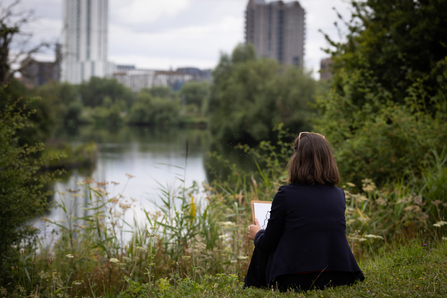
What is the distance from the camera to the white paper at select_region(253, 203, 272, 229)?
91.9 inches

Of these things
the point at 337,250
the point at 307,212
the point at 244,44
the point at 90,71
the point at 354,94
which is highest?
the point at 90,71

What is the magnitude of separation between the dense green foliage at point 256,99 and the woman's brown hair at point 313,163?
2192 centimetres

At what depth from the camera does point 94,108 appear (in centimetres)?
5350

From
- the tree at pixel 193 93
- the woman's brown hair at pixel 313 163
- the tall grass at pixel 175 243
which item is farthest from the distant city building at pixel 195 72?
the woman's brown hair at pixel 313 163

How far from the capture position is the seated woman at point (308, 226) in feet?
6.61

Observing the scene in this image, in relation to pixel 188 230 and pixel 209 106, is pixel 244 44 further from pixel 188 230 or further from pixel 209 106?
pixel 188 230

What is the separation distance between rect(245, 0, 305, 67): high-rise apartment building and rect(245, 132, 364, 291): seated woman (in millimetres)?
48205

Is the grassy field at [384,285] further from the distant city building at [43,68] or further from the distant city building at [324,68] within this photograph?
the distant city building at [43,68]

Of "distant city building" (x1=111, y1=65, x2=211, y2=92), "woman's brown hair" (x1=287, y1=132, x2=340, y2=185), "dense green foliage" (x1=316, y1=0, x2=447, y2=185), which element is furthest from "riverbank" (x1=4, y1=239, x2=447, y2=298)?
"distant city building" (x1=111, y1=65, x2=211, y2=92)

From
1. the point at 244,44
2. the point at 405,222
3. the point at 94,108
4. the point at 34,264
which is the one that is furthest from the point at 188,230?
the point at 94,108

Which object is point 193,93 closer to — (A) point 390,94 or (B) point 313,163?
(A) point 390,94

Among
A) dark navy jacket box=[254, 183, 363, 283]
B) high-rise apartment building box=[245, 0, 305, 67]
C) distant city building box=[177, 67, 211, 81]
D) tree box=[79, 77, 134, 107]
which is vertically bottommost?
dark navy jacket box=[254, 183, 363, 283]

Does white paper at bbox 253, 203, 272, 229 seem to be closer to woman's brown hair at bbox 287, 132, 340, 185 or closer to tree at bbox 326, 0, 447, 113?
woman's brown hair at bbox 287, 132, 340, 185

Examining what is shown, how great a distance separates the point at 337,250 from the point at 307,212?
282 mm
